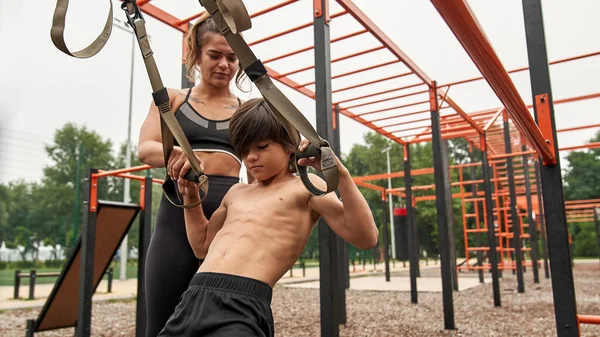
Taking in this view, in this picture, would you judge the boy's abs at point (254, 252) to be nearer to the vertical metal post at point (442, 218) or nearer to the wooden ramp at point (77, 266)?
the wooden ramp at point (77, 266)

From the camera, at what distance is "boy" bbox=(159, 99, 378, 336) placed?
112 centimetres

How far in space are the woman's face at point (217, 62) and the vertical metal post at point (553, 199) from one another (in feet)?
4.05

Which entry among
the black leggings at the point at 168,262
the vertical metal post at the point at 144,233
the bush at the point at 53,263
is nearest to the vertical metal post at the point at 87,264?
the vertical metal post at the point at 144,233

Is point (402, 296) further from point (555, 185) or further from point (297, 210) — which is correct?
point (297, 210)

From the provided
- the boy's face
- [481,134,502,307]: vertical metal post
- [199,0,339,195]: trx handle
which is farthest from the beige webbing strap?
[481,134,502,307]: vertical metal post

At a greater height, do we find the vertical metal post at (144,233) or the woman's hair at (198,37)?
the woman's hair at (198,37)

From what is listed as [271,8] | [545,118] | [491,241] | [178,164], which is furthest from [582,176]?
[178,164]

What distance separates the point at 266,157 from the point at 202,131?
1.05ft

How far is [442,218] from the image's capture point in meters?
4.48

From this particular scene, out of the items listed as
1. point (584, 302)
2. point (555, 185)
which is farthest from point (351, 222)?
point (584, 302)

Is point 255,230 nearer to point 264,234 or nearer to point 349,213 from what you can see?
point 264,234

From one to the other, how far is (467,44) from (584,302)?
6.44m

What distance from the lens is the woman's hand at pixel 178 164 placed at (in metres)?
1.11

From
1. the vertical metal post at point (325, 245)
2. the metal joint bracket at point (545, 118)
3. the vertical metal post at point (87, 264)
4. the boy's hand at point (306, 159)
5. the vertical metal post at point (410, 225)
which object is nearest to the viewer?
the boy's hand at point (306, 159)
